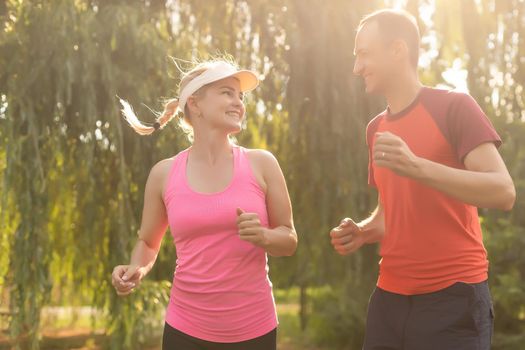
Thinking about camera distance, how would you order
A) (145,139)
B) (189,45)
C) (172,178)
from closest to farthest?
(172,178) < (145,139) < (189,45)

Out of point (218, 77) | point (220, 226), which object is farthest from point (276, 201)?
point (218, 77)

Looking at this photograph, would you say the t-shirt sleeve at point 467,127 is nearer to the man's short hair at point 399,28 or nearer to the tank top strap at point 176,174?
the man's short hair at point 399,28

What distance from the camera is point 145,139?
7434mm

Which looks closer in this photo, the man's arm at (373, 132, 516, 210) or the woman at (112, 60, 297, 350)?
the man's arm at (373, 132, 516, 210)

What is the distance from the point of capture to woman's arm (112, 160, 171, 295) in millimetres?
3180

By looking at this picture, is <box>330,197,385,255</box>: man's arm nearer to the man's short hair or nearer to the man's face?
the man's face

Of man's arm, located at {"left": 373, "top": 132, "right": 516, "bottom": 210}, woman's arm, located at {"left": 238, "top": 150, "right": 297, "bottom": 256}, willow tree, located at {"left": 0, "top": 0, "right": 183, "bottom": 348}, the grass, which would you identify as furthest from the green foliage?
man's arm, located at {"left": 373, "top": 132, "right": 516, "bottom": 210}

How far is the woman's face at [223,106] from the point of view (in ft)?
10.3

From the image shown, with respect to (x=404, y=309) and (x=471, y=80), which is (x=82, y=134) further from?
(x=404, y=309)

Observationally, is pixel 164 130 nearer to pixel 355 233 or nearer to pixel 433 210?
pixel 355 233

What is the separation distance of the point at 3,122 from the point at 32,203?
72 cm

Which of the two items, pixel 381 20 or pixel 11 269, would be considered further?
pixel 11 269

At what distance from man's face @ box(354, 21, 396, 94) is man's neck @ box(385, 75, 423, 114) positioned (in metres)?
0.04

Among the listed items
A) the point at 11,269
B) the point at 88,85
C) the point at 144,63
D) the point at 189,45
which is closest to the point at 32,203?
the point at 11,269
